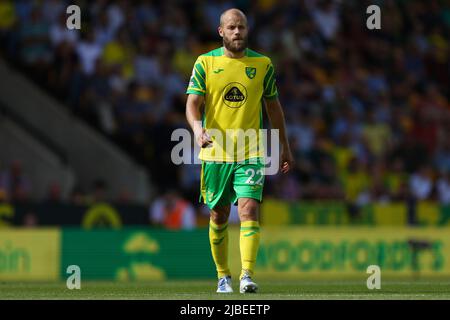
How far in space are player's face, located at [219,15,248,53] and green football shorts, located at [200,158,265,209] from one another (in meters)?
1.04

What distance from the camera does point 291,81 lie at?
2422 cm

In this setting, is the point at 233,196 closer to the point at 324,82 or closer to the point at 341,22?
the point at 324,82

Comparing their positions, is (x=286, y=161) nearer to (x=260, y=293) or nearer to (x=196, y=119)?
(x=196, y=119)

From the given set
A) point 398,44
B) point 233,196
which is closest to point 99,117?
point 398,44

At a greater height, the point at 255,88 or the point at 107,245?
the point at 255,88

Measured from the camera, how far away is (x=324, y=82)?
24.8 meters

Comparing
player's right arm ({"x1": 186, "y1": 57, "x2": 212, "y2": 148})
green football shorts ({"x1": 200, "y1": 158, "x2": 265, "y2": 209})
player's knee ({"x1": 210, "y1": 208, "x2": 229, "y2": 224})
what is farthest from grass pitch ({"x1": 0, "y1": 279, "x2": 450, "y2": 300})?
player's right arm ({"x1": 186, "y1": 57, "x2": 212, "y2": 148})

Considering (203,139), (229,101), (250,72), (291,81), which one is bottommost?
(203,139)

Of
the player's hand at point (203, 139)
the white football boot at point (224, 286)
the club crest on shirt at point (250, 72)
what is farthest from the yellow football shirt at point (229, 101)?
the white football boot at point (224, 286)

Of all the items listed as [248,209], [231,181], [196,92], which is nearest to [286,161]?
[231,181]

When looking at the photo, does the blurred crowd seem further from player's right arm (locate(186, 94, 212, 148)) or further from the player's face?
the player's face

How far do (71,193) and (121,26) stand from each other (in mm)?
3821

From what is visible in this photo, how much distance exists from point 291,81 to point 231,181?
13231 mm

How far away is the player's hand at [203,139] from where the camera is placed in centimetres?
1061
